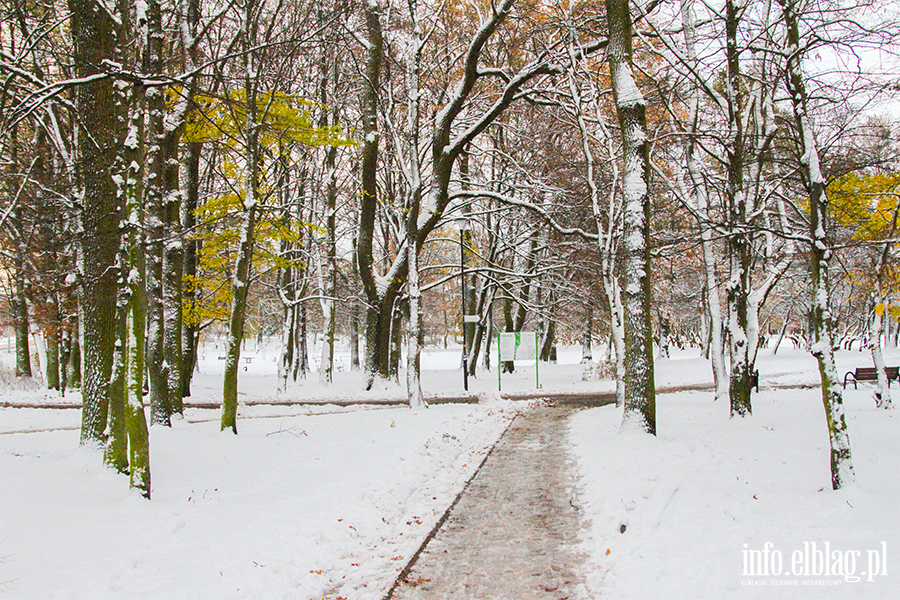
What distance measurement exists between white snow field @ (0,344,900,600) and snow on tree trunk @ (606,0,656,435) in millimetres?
666

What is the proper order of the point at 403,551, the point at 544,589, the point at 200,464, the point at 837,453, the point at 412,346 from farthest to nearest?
the point at 412,346, the point at 200,464, the point at 837,453, the point at 403,551, the point at 544,589

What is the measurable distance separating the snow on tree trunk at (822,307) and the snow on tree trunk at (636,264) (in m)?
2.92

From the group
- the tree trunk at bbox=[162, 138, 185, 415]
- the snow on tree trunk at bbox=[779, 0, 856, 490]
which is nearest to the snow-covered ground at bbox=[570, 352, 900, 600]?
the snow on tree trunk at bbox=[779, 0, 856, 490]

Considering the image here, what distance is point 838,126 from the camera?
7.75 meters

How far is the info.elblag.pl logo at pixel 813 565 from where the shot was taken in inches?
160

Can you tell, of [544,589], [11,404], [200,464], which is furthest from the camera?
[11,404]

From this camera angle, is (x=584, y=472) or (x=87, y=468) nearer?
(x=87, y=468)

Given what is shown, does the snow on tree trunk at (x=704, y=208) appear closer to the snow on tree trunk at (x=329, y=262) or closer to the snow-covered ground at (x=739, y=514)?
the snow-covered ground at (x=739, y=514)

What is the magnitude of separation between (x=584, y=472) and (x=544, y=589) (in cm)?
375

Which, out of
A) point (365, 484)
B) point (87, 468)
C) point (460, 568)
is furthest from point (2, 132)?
point (460, 568)

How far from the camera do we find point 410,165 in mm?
14953

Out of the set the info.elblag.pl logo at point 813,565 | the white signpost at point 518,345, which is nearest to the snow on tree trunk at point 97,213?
the info.elblag.pl logo at point 813,565

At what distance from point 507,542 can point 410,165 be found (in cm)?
1134

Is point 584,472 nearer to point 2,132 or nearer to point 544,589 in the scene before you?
point 544,589
